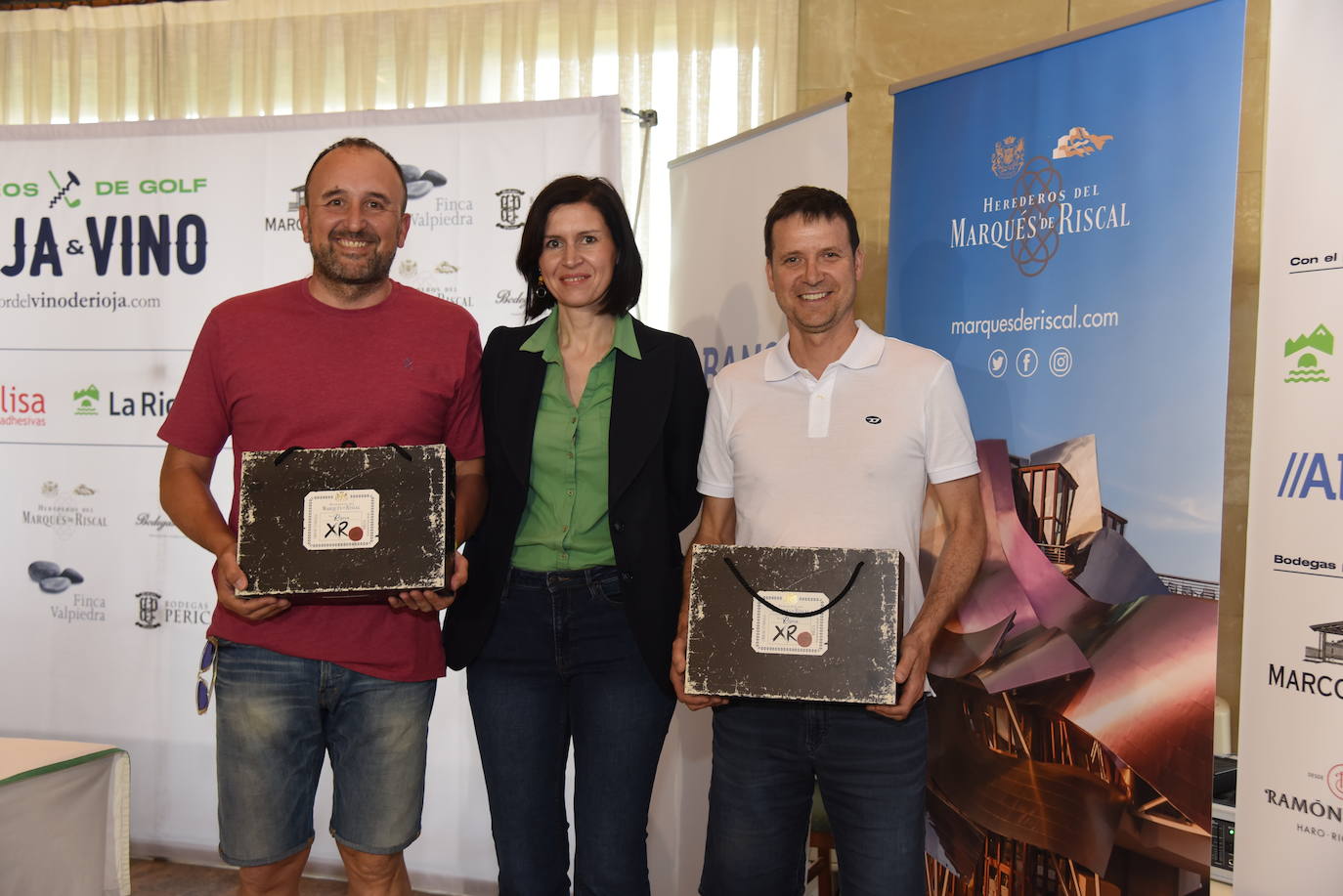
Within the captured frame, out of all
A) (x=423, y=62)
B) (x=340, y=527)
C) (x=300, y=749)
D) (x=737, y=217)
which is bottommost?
(x=300, y=749)

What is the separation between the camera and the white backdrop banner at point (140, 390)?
3504 mm

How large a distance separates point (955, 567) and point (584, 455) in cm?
72

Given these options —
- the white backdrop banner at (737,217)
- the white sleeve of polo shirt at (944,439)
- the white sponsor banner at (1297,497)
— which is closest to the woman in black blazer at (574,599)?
the white sleeve of polo shirt at (944,439)

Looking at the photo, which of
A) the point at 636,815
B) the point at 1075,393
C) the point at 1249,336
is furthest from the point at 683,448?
the point at 1249,336

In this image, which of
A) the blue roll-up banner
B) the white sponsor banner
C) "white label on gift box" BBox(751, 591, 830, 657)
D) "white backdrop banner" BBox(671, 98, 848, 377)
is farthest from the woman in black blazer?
the white sponsor banner

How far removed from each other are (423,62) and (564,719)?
3.18 metres

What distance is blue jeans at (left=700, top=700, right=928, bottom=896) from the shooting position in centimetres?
187

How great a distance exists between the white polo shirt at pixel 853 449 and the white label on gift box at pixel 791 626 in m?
0.12

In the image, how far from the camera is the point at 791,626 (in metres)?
1.82

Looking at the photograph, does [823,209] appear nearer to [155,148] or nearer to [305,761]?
[305,761]

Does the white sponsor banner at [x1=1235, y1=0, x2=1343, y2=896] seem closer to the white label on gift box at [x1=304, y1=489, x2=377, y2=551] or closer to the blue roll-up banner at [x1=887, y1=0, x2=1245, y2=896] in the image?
the blue roll-up banner at [x1=887, y1=0, x2=1245, y2=896]

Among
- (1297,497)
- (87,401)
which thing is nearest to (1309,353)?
(1297,497)

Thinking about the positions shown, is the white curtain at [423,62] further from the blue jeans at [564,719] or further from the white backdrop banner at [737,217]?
the blue jeans at [564,719]

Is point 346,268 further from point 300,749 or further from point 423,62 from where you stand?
point 423,62
